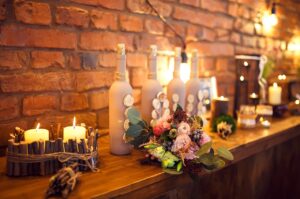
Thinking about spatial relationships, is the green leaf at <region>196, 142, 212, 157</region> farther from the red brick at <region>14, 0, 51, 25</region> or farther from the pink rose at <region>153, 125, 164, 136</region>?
the red brick at <region>14, 0, 51, 25</region>

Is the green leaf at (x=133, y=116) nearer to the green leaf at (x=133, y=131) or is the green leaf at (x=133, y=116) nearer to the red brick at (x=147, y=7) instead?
the green leaf at (x=133, y=131)

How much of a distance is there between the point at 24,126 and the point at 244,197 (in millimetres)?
1059

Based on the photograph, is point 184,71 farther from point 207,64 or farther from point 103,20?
point 103,20

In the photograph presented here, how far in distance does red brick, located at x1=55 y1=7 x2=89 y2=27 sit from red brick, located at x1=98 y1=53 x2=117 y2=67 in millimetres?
146

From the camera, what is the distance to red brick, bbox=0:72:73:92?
1.03 m

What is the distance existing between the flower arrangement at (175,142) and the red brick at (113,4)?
1.63 ft

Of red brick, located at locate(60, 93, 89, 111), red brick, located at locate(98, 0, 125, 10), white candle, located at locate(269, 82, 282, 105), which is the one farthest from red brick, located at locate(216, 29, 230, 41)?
red brick, located at locate(60, 93, 89, 111)

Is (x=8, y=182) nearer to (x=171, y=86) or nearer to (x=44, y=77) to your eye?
(x=44, y=77)

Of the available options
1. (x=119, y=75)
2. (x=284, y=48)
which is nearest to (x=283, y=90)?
(x=284, y=48)

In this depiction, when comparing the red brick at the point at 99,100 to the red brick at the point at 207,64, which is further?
the red brick at the point at 207,64

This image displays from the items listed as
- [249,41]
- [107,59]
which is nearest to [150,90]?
[107,59]

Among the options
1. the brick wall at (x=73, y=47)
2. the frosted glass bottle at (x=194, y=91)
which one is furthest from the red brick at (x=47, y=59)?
the frosted glass bottle at (x=194, y=91)

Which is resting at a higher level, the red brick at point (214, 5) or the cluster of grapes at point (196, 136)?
the red brick at point (214, 5)

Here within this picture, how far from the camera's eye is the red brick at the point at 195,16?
5.18 feet
